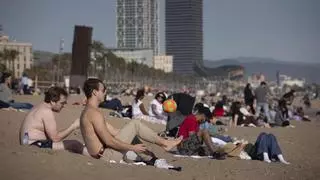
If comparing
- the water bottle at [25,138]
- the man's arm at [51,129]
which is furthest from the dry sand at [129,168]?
the man's arm at [51,129]

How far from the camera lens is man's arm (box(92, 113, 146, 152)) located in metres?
7.19

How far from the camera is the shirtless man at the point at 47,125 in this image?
7.87 m

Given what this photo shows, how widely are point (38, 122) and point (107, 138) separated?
1249 mm

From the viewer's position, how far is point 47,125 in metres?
7.92

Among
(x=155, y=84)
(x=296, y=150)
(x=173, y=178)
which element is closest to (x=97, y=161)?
(x=173, y=178)

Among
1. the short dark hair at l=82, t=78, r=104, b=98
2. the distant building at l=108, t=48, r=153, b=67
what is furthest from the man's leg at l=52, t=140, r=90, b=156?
the distant building at l=108, t=48, r=153, b=67

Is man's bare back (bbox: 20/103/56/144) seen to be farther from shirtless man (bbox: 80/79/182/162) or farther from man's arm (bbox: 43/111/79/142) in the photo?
shirtless man (bbox: 80/79/182/162)

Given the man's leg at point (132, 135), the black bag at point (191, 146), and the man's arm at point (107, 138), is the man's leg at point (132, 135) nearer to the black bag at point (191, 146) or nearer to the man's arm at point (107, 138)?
the man's arm at point (107, 138)

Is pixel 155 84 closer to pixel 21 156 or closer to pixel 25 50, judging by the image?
pixel 25 50

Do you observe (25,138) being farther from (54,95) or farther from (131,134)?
(131,134)

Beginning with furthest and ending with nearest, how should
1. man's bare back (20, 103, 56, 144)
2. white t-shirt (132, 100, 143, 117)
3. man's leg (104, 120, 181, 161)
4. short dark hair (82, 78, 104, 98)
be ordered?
white t-shirt (132, 100, 143, 117) < man's bare back (20, 103, 56, 144) < man's leg (104, 120, 181, 161) < short dark hair (82, 78, 104, 98)

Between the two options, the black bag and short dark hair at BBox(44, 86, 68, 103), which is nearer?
short dark hair at BBox(44, 86, 68, 103)

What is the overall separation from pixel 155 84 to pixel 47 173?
121m

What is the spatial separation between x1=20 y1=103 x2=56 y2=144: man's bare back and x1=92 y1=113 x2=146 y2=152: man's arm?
0.94 metres
